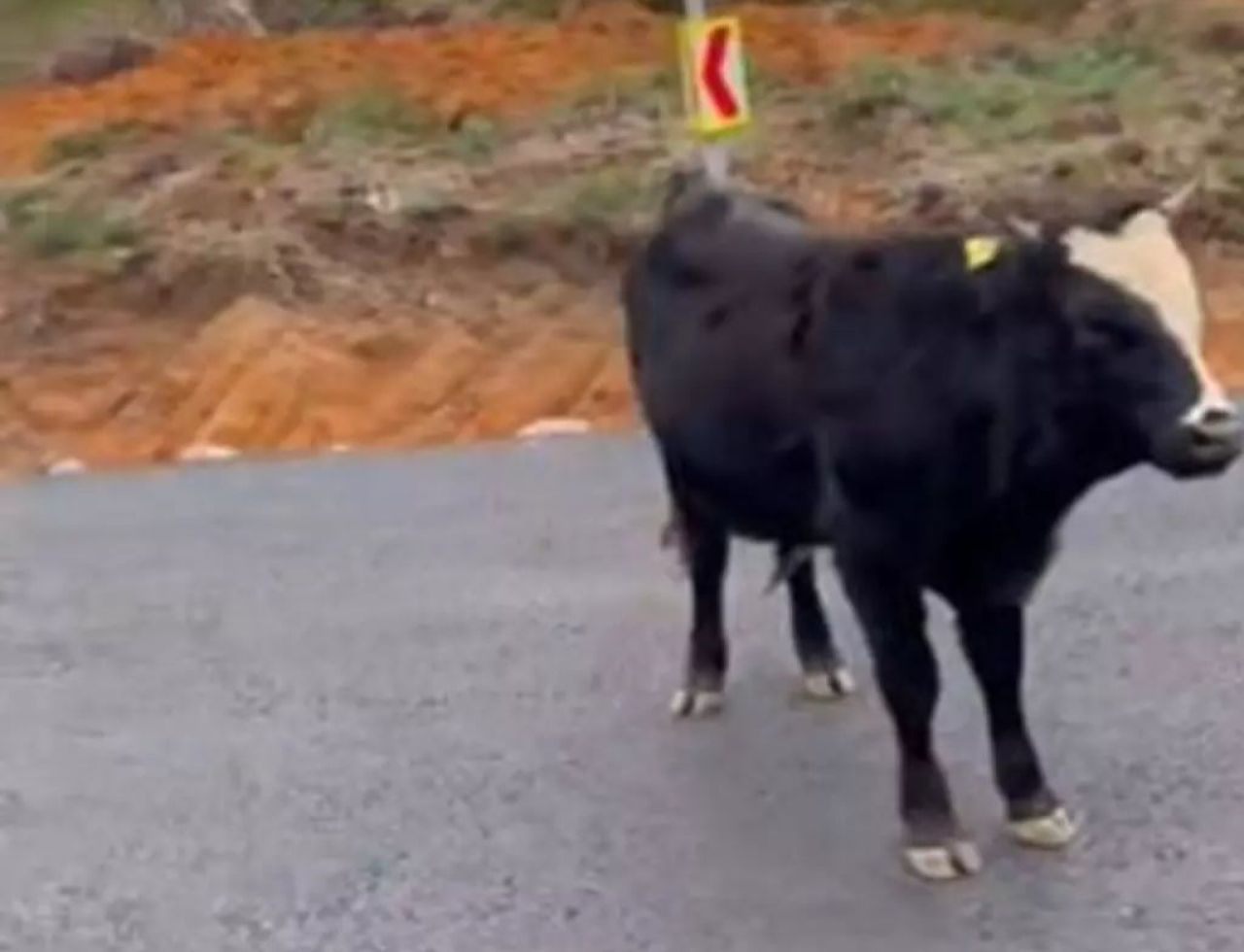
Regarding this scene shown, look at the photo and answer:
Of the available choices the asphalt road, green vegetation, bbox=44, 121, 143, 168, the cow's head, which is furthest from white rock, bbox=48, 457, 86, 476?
the cow's head

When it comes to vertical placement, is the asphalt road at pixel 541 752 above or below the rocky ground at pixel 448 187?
above

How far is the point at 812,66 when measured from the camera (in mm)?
19250

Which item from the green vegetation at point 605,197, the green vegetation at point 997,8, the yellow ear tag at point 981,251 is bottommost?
the green vegetation at point 997,8

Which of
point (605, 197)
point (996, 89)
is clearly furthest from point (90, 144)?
point (996, 89)

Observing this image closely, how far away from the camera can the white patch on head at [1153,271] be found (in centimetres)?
714

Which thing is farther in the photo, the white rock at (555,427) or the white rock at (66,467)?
the white rock at (66,467)

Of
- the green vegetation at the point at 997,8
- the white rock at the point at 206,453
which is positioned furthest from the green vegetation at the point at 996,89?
the white rock at the point at 206,453

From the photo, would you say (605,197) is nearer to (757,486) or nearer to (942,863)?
(757,486)

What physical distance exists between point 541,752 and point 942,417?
1711 mm

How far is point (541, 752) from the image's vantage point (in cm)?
873

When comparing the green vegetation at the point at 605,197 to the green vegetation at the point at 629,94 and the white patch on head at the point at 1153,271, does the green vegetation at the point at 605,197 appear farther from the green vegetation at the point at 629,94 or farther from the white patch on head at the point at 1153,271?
the white patch on head at the point at 1153,271

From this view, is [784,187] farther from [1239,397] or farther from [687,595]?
[687,595]

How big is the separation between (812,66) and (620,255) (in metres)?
3.14

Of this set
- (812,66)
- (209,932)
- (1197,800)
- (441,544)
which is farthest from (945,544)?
(812,66)
